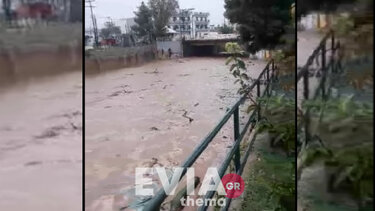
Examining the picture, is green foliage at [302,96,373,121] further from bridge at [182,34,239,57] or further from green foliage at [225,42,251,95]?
bridge at [182,34,239,57]

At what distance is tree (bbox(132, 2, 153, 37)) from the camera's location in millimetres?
2311

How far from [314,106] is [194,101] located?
65cm

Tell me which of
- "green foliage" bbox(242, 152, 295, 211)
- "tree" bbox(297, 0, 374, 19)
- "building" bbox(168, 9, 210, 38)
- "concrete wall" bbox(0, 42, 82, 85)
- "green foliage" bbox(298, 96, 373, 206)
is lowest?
"green foliage" bbox(242, 152, 295, 211)

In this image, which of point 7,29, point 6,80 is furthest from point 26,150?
point 7,29

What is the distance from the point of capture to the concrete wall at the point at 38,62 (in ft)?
7.26

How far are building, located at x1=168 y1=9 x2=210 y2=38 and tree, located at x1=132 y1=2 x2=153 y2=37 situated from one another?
115mm

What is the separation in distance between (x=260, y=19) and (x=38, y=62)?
1214 millimetres

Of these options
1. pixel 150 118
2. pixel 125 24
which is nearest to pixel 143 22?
pixel 125 24

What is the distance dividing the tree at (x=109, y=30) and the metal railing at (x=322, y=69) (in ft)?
3.33

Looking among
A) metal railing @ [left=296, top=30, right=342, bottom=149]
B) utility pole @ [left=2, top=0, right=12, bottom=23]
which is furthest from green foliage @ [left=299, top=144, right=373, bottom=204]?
utility pole @ [left=2, top=0, right=12, bottom=23]

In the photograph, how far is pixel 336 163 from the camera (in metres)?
2.24

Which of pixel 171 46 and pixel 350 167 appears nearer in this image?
pixel 350 167

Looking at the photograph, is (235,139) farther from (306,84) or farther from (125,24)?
(125,24)

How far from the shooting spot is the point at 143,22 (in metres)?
2.32
